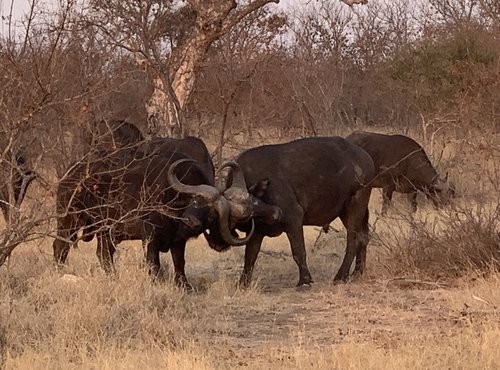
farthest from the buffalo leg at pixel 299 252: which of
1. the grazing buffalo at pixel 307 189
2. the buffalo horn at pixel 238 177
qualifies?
the buffalo horn at pixel 238 177

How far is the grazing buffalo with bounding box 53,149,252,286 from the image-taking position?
10148 mm

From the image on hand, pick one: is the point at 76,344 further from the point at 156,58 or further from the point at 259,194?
the point at 156,58

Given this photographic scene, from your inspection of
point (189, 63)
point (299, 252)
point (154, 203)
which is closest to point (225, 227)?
point (154, 203)

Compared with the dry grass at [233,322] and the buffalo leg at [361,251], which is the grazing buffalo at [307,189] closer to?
the buffalo leg at [361,251]

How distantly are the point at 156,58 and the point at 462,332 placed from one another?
9950 mm

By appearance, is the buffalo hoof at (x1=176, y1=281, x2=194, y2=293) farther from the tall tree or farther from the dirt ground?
the tall tree

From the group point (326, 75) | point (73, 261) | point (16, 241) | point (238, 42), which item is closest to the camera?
point (16, 241)

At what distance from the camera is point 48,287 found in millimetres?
9133

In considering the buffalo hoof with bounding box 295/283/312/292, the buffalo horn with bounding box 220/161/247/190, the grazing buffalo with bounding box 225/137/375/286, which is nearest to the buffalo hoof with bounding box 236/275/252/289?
the grazing buffalo with bounding box 225/137/375/286

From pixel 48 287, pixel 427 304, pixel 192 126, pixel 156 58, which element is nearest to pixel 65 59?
pixel 48 287

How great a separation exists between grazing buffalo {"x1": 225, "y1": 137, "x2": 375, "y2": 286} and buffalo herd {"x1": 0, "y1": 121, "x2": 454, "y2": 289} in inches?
0.4

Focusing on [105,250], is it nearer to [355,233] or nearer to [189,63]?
[355,233]

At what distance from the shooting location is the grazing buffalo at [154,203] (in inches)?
400

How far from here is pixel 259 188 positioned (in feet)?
35.2
